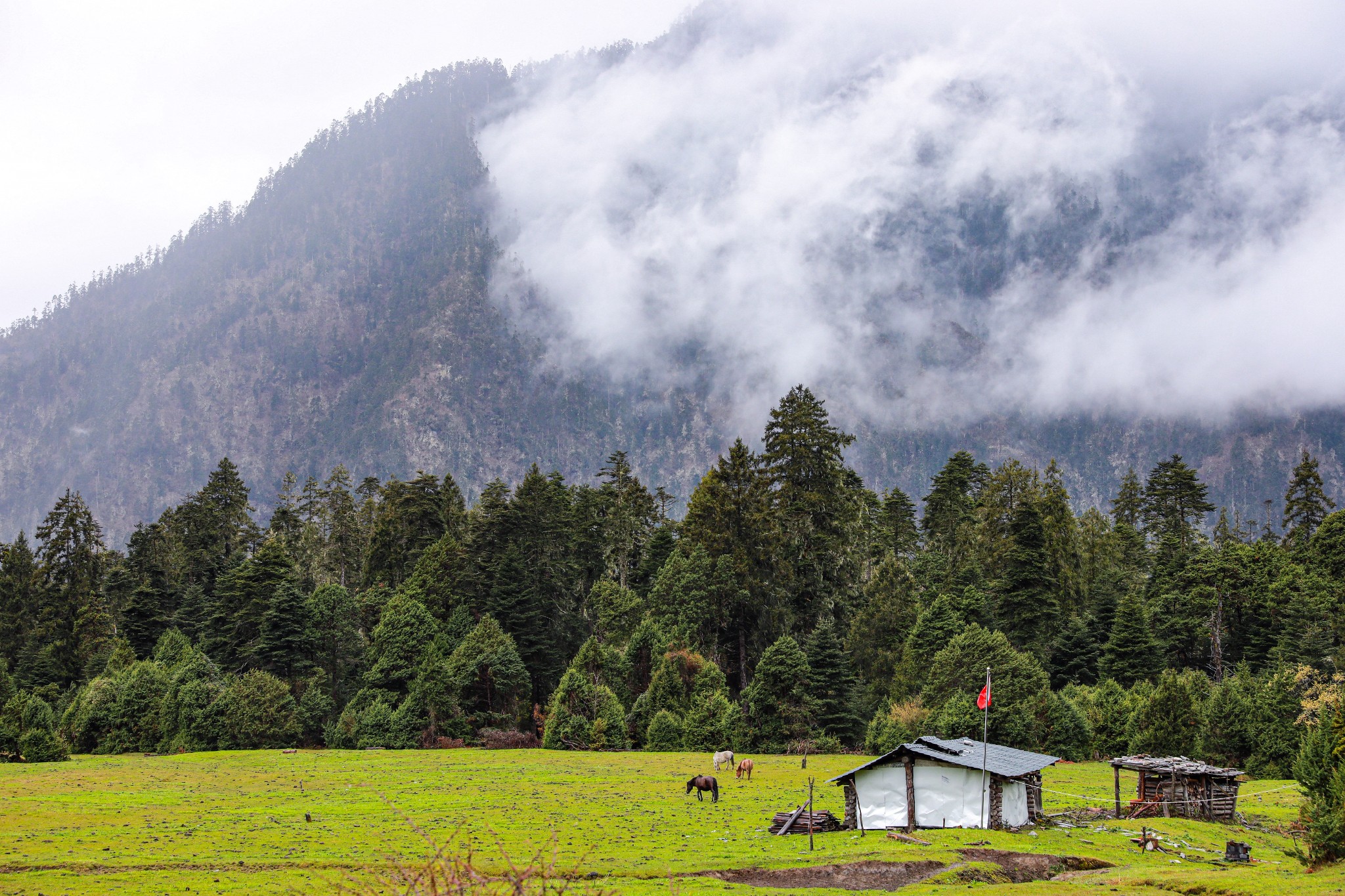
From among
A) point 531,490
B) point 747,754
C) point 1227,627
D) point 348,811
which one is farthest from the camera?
point 531,490

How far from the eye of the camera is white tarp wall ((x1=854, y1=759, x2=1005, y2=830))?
42.3 metres

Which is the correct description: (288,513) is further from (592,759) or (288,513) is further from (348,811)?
(348,811)

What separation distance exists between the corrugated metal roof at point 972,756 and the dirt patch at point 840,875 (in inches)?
292

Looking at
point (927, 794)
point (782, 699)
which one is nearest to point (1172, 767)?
point (927, 794)

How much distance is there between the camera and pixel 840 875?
3222 cm

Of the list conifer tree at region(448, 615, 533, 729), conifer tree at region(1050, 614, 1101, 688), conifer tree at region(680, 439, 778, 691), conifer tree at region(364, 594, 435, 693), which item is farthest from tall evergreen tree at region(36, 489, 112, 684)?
conifer tree at region(1050, 614, 1101, 688)

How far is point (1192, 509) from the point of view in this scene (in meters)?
117

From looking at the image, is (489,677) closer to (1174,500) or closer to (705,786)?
(705,786)

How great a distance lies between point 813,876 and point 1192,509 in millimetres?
103101

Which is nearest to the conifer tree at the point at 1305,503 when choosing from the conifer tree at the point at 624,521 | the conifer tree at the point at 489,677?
the conifer tree at the point at 624,521

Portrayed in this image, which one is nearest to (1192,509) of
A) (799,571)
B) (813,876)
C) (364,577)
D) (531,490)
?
(799,571)

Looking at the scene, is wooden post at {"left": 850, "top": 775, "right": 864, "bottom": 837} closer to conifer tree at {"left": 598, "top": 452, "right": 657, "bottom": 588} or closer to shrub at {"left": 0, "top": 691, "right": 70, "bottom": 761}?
shrub at {"left": 0, "top": 691, "right": 70, "bottom": 761}

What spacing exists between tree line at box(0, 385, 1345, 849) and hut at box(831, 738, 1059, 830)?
74.6ft

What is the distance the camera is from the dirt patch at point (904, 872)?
31.5 metres
